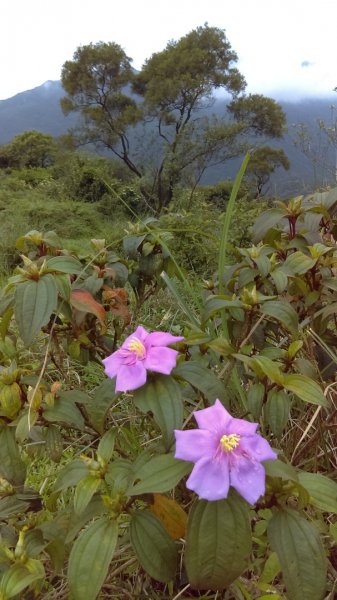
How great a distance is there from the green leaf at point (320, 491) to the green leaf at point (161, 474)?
0.41ft

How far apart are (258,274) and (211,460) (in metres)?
0.41

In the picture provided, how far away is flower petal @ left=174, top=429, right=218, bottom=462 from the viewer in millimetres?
448

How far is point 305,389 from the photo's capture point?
1.83 ft

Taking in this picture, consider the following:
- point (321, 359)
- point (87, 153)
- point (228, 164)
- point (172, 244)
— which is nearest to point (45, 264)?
point (321, 359)

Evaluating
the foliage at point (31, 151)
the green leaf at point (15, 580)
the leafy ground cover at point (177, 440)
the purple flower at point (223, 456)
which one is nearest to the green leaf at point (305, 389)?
the leafy ground cover at point (177, 440)

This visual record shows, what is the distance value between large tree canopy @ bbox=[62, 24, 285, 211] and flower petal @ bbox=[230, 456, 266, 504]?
7790mm

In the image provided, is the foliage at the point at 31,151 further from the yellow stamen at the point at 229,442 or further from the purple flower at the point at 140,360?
the yellow stamen at the point at 229,442

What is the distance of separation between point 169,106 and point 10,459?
8.85m

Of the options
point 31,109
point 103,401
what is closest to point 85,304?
point 103,401

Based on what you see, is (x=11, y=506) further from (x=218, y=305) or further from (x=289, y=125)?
(x=289, y=125)

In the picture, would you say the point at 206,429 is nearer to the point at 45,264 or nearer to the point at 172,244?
the point at 45,264

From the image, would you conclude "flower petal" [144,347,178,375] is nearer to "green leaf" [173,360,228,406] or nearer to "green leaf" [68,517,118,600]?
"green leaf" [173,360,228,406]

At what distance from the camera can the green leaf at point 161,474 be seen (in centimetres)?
45

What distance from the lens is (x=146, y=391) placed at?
1.77 ft
